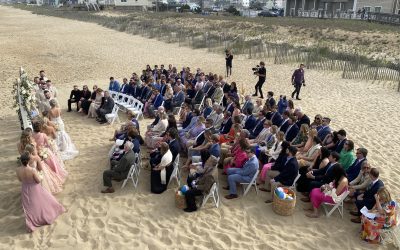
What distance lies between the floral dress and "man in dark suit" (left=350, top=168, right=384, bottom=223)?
37cm

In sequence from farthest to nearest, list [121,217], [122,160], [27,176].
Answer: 1. [122,160]
2. [121,217]
3. [27,176]

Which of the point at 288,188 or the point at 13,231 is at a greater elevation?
the point at 288,188

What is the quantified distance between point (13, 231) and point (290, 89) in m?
14.6

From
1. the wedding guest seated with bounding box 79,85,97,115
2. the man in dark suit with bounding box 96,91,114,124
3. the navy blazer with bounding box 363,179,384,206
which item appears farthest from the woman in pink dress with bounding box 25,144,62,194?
the navy blazer with bounding box 363,179,384,206

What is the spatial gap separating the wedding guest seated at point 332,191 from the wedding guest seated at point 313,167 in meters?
0.62

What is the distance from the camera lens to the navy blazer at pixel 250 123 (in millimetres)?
10367

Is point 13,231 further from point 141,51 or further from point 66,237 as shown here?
point 141,51

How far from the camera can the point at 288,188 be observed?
296 inches

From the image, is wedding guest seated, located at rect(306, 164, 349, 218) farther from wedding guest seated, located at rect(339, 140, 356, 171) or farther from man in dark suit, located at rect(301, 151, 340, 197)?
wedding guest seated, located at rect(339, 140, 356, 171)

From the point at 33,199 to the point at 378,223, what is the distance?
6562 mm

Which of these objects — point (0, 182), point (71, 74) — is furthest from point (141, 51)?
point (0, 182)

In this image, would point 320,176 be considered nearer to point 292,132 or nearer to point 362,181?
point 362,181

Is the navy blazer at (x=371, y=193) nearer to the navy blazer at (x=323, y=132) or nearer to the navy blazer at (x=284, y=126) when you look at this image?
the navy blazer at (x=323, y=132)

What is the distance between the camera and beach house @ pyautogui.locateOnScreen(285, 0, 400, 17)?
176ft
